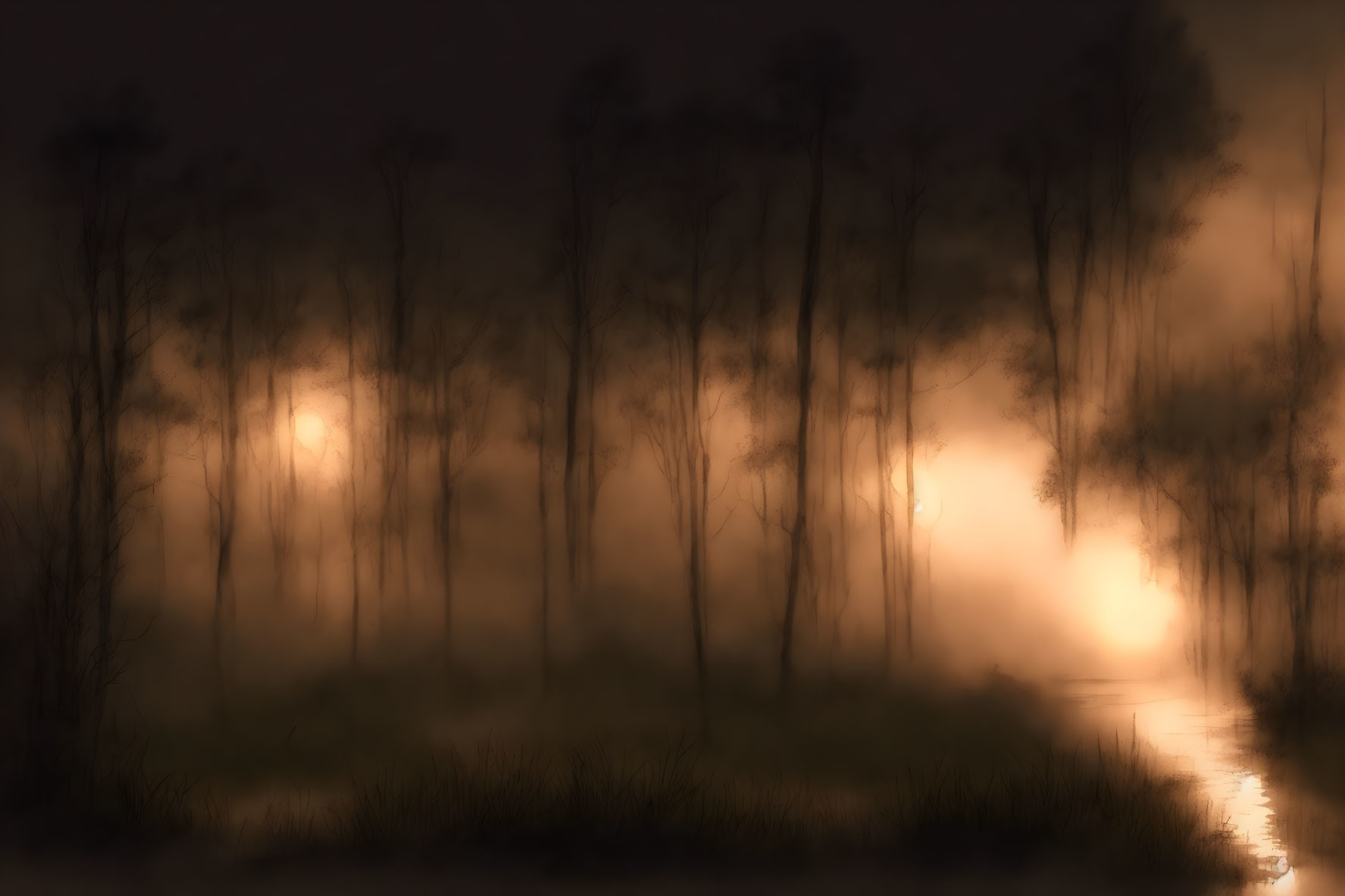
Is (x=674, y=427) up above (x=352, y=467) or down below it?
above

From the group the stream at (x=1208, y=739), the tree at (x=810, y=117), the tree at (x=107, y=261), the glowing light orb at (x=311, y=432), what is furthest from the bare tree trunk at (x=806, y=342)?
the tree at (x=107, y=261)

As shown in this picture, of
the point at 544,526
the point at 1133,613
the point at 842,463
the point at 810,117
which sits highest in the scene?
the point at 810,117

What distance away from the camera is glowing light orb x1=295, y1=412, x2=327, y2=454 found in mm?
5926

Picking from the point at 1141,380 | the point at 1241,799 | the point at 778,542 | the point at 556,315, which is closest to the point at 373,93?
the point at 556,315

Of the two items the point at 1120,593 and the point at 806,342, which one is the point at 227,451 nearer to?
the point at 806,342

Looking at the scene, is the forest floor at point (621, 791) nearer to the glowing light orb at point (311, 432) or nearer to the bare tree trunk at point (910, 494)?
the bare tree trunk at point (910, 494)

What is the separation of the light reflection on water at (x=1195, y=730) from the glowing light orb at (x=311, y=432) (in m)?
3.61

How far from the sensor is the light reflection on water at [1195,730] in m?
5.47

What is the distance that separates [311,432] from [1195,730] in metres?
4.27

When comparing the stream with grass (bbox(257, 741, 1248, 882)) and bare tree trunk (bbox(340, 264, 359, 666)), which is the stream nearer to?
grass (bbox(257, 741, 1248, 882))

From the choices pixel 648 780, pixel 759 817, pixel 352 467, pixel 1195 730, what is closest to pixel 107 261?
pixel 352 467

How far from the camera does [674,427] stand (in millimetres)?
6051

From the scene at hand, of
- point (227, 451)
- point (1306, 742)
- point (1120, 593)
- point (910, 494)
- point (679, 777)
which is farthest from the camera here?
point (227, 451)

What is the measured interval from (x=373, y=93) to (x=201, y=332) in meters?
1.42
